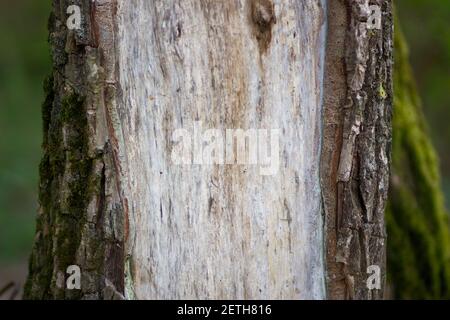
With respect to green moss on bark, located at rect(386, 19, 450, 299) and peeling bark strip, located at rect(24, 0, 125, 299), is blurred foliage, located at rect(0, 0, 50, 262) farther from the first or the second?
peeling bark strip, located at rect(24, 0, 125, 299)

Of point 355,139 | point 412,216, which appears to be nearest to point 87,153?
point 355,139

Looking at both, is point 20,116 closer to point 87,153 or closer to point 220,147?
point 87,153

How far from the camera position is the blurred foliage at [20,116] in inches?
302

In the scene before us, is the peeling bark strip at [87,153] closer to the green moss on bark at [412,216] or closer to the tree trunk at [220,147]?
the tree trunk at [220,147]

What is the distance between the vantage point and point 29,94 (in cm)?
955

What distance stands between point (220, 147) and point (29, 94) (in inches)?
291

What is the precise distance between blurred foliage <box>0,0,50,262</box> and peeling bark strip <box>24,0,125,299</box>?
5019mm

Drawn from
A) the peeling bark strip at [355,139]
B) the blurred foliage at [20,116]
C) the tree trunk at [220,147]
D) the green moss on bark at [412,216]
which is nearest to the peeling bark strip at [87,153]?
the tree trunk at [220,147]

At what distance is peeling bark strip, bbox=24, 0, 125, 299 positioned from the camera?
2.60 meters

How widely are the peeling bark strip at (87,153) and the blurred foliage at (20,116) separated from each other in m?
5.02

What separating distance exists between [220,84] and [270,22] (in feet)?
0.93

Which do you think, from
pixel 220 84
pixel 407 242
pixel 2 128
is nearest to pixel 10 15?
pixel 2 128
